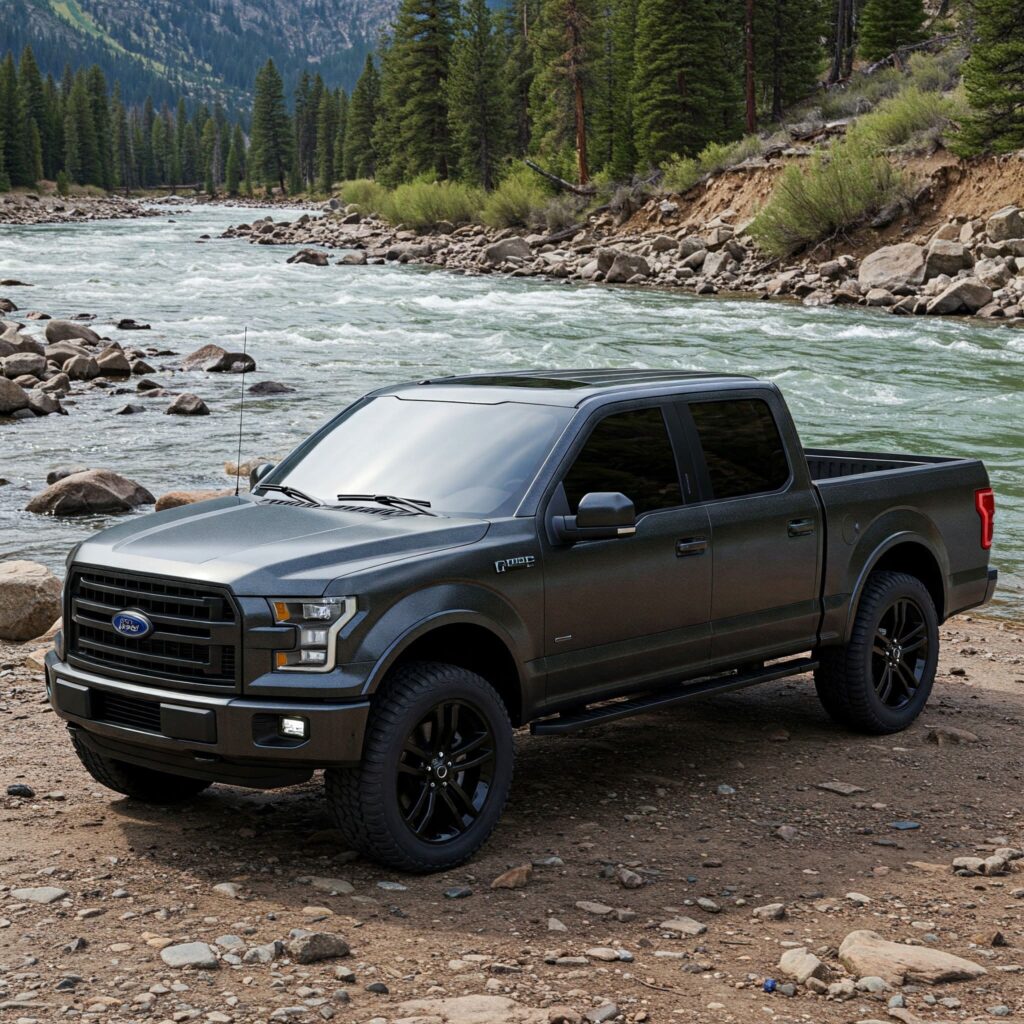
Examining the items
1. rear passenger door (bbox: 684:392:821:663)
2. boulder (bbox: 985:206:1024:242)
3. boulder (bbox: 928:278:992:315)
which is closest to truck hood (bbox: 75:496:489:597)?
rear passenger door (bbox: 684:392:821:663)

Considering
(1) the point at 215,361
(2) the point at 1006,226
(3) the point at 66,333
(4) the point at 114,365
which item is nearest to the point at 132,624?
(4) the point at 114,365

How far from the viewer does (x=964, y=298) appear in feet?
113

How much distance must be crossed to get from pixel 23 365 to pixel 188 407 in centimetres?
425

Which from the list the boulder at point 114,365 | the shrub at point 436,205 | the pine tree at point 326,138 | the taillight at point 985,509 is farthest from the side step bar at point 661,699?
the pine tree at point 326,138

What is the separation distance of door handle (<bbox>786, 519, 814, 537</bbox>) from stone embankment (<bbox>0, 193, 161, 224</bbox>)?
8921 centimetres

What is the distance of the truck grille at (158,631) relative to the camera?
5.23 meters

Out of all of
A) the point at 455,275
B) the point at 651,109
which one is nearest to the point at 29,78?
the point at 651,109

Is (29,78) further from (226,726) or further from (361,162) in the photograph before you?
(226,726)

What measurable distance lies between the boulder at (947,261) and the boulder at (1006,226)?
146 centimetres

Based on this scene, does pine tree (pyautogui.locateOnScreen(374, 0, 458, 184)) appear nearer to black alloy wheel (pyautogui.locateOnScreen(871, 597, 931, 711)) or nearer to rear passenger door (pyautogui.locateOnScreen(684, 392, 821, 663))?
black alloy wheel (pyautogui.locateOnScreen(871, 597, 931, 711))

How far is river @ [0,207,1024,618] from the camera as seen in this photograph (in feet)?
58.3

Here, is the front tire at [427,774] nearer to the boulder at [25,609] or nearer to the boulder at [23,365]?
the boulder at [25,609]

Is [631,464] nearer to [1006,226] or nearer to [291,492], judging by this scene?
[291,492]

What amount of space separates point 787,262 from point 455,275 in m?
11.4
